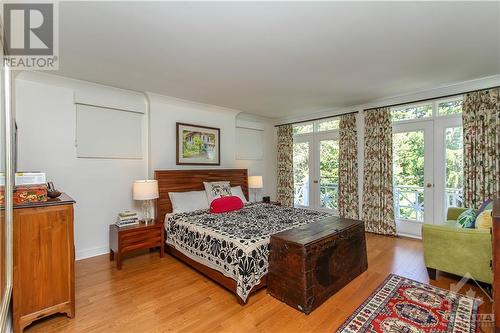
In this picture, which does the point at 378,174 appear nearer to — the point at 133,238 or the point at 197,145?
the point at 197,145

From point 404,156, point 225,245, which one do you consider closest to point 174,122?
point 225,245

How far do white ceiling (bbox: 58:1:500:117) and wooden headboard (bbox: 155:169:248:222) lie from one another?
4.41 feet

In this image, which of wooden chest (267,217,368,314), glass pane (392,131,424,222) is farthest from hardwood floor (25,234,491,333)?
glass pane (392,131,424,222)

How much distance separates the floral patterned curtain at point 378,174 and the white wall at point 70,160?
4.03 m

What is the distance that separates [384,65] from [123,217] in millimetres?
3807

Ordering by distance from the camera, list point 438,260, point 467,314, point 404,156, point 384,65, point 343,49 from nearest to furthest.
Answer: point 467,314 → point 343,49 → point 438,260 → point 384,65 → point 404,156

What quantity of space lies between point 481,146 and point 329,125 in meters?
2.47

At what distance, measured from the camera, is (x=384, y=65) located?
2809 mm

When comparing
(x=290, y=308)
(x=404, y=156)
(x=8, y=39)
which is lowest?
(x=290, y=308)

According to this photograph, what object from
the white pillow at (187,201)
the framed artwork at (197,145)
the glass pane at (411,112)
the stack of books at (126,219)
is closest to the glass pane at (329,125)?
the glass pane at (411,112)

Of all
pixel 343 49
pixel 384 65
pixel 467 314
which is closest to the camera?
pixel 467 314

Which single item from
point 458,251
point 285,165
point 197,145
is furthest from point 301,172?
point 458,251

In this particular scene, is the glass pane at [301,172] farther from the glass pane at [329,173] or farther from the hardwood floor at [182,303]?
the hardwood floor at [182,303]

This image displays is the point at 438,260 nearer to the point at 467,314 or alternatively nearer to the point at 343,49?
the point at 467,314
